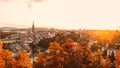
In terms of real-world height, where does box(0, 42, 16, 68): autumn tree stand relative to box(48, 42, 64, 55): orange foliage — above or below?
below

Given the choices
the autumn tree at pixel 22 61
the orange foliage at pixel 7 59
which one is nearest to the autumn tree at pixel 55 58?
the autumn tree at pixel 22 61

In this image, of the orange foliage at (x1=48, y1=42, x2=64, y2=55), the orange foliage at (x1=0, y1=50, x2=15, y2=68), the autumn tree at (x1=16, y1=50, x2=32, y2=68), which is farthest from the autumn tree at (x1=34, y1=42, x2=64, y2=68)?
the orange foliage at (x1=0, y1=50, x2=15, y2=68)

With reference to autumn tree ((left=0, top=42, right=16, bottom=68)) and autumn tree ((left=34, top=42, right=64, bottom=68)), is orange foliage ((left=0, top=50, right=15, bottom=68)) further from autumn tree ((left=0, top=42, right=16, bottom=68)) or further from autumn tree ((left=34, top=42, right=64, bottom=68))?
autumn tree ((left=34, top=42, right=64, bottom=68))

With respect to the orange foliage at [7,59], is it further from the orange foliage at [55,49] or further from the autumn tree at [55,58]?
the orange foliage at [55,49]

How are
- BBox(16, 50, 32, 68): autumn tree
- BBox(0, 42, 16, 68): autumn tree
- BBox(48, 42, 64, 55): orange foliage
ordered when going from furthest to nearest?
BBox(16, 50, 32, 68): autumn tree
BBox(48, 42, 64, 55): orange foliage
BBox(0, 42, 16, 68): autumn tree

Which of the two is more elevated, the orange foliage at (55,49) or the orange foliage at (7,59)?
the orange foliage at (55,49)

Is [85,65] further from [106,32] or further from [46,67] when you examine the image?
[106,32]

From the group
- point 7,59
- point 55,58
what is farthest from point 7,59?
point 55,58

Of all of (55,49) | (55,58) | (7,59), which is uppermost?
(55,49)

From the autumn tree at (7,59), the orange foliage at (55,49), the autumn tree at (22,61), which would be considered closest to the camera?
the autumn tree at (7,59)

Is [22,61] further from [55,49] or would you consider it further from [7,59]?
[55,49]

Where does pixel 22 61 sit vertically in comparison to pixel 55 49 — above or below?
below

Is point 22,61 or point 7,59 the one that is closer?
point 7,59
